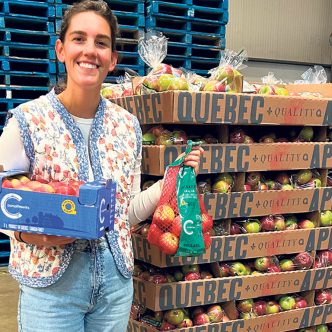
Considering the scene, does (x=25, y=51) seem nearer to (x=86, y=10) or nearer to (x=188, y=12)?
(x=188, y=12)

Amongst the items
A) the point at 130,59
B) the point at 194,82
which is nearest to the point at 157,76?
the point at 194,82

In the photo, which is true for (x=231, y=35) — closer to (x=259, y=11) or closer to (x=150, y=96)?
(x=259, y=11)

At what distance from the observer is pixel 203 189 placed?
7.50 feet

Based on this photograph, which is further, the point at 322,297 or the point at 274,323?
the point at 322,297

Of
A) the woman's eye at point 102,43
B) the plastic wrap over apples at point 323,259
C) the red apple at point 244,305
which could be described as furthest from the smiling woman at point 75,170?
the plastic wrap over apples at point 323,259

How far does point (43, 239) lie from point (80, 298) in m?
0.24

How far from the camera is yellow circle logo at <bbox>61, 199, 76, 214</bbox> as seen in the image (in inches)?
51.3

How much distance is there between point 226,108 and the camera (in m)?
2.23

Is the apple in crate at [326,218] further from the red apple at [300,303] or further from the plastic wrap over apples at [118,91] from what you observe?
the plastic wrap over apples at [118,91]

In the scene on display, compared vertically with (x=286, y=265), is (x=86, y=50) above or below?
above

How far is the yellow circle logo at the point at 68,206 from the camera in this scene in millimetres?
1304

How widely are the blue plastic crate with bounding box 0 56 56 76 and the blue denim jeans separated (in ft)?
10.6

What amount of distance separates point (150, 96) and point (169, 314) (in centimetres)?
106

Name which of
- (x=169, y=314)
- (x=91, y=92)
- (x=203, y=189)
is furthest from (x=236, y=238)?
(x=91, y=92)
